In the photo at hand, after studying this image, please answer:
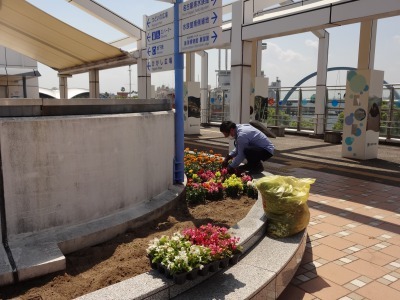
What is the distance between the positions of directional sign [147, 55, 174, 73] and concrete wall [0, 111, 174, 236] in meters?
1.31

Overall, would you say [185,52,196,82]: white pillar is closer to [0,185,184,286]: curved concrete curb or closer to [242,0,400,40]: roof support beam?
[242,0,400,40]: roof support beam

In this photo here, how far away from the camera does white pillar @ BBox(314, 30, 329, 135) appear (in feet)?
51.9

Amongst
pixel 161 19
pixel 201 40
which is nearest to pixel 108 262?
pixel 201 40

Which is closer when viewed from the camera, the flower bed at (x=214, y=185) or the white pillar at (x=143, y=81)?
the flower bed at (x=214, y=185)

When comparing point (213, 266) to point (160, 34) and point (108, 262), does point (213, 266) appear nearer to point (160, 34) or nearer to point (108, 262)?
point (108, 262)

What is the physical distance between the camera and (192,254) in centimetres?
272

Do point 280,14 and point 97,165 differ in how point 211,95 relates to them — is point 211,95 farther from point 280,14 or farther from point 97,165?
point 97,165

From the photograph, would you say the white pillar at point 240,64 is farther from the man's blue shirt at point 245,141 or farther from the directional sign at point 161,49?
the directional sign at point 161,49

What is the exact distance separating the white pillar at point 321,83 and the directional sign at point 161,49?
1174 centimetres

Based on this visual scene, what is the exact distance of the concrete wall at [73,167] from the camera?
10.0 ft

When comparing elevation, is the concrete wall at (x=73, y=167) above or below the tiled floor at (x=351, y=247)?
above

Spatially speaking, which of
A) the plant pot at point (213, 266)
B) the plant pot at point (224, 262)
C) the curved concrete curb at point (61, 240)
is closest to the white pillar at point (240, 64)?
the curved concrete curb at point (61, 240)

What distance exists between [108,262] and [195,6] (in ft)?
11.5

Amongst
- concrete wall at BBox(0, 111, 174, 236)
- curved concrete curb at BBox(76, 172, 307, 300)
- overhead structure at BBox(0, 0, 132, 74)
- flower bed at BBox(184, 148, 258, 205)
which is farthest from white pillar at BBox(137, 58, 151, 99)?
curved concrete curb at BBox(76, 172, 307, 300)
